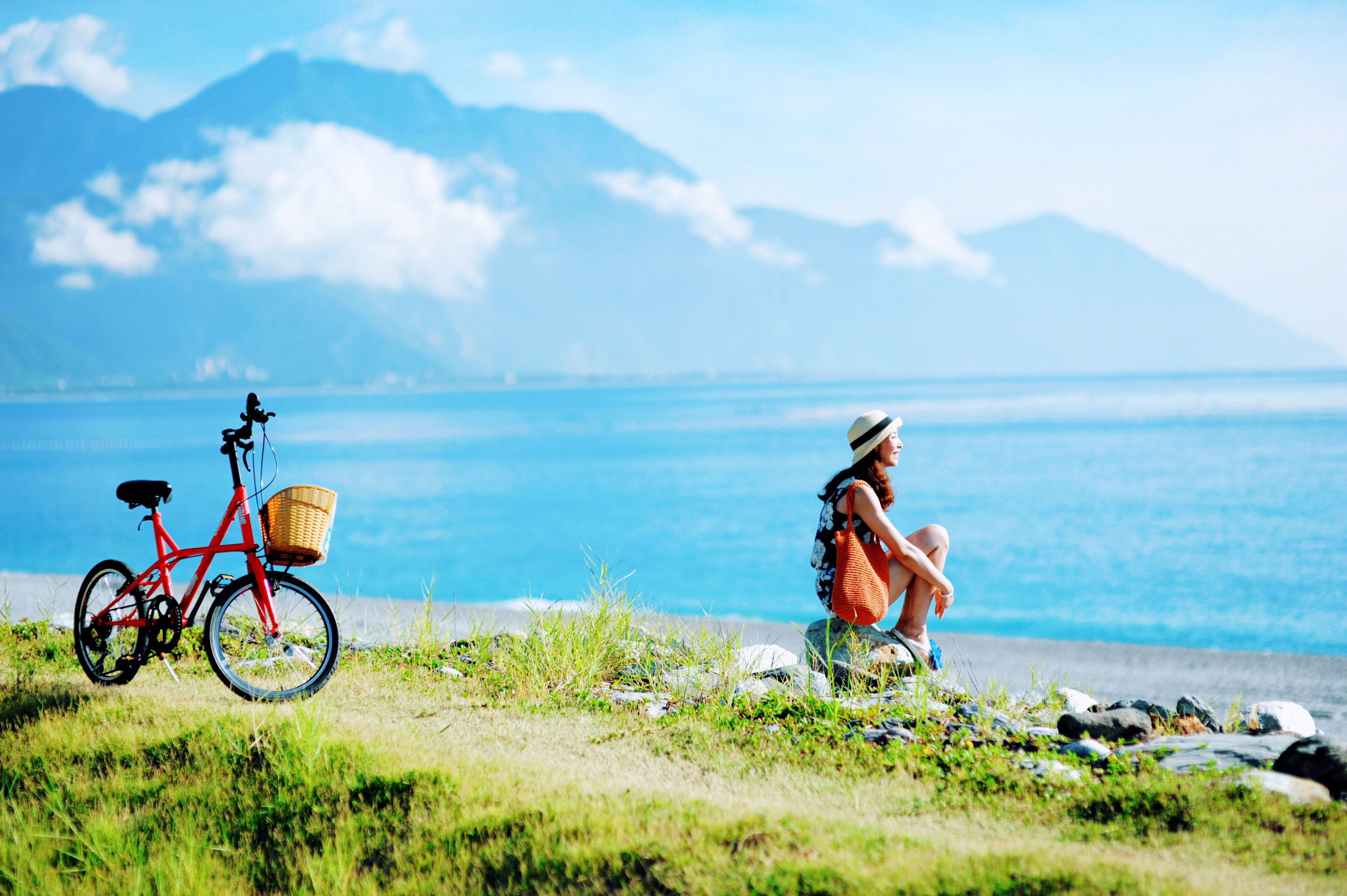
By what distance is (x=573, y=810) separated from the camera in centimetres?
438

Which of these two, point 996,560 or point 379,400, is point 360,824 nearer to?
point 996,560

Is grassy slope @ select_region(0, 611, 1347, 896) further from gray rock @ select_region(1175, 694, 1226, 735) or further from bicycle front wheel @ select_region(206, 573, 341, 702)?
gray rock @ select_region(1175, 694, 1226, 735)

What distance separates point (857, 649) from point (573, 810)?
107 inches

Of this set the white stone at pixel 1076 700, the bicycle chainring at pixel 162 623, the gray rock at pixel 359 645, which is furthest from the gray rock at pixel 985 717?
the bicycle chainring at pixel 162 623

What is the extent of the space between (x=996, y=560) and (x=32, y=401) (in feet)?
705

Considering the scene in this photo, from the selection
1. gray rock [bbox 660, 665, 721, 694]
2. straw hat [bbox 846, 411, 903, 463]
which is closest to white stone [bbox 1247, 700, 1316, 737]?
straw hat [bbox 846, 411, 903, 463]

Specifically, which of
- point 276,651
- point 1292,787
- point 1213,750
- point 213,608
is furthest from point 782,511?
point 1292,787

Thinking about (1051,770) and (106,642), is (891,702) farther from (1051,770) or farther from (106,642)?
(106,642)

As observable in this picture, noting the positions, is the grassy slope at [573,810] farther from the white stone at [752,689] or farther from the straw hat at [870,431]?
the straw hat at [870,431]

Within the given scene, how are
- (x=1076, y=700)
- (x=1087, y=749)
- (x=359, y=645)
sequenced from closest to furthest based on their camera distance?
(x=1087, y=749) → (x=1076, y=700) → (x=359, y=645)

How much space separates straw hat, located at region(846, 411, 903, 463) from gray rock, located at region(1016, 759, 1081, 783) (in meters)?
2.14

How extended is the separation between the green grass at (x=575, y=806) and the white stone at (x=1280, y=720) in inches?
67.9

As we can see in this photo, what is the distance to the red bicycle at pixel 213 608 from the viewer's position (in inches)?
230

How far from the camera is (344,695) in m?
6.40
